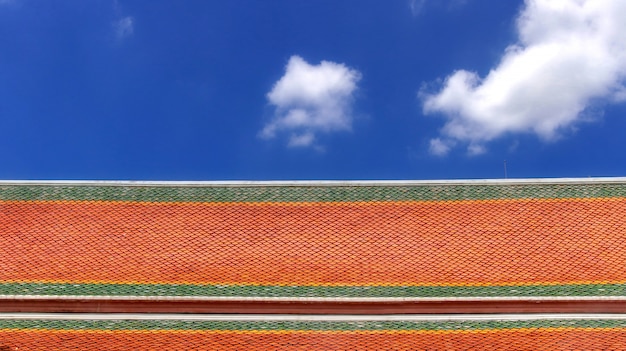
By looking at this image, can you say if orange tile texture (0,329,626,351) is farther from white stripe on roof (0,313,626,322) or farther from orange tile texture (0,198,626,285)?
orange tile texture (0,198,626,285)

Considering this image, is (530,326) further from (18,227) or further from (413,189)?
(18,227)

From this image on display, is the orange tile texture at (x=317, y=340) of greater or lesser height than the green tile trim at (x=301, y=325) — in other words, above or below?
below

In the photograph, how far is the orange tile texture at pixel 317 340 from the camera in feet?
35.1

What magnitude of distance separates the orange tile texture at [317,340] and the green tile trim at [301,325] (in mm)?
161

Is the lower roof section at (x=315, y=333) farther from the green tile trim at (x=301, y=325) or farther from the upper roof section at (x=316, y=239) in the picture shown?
the upper roof section at (x=316, y=239)

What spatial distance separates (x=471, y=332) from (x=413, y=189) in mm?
4161

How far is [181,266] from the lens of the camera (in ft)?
41.6

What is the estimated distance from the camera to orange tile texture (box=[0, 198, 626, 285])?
1240 cm

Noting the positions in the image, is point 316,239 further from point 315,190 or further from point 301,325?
point 301,325

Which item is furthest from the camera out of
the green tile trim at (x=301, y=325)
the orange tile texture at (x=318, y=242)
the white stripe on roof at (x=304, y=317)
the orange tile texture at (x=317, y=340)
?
the orange tile texture at (x=318, y=242)

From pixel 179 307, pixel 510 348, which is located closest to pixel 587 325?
pixel 510 348

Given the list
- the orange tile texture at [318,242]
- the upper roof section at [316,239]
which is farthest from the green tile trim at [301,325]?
the orange tile texture at [318,242]

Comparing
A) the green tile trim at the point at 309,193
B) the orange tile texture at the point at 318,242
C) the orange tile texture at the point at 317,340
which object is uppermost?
the green tile trim at the point at 309,193

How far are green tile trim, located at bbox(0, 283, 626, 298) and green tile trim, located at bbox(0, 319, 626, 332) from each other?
565 millimetres
